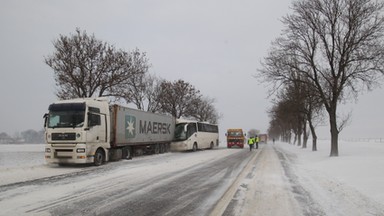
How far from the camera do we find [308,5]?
22266 millimetres

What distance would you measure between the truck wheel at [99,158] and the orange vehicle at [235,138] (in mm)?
28275

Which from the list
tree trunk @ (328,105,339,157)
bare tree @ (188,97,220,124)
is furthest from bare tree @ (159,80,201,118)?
tree trunk @ (328,105,339,157)

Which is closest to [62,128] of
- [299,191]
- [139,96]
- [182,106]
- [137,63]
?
[299,191]

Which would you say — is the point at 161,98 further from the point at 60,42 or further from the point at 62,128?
the point at 62,128

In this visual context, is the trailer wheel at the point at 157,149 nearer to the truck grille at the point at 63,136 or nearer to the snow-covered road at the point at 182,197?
the truck grille at the point at 63,136

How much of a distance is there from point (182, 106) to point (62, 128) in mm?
36187

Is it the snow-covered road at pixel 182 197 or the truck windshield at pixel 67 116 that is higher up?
the truck windshield at pixel 67 116

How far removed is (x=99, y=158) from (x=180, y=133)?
14.9 metres

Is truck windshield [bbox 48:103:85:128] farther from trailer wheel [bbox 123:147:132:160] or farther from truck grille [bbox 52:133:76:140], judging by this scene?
trailer wheel [bbox 123:147:132:160]

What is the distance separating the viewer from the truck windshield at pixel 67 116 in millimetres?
16078

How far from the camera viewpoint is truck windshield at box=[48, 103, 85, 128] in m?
16.1

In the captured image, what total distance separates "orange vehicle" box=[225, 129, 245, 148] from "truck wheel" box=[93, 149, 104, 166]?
28.3 m

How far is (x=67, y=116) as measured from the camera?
16172 millimetres

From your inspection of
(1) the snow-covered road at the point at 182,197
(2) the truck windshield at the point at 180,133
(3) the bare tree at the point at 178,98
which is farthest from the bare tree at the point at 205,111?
(1) the snow-covered road at the point at 182,197
